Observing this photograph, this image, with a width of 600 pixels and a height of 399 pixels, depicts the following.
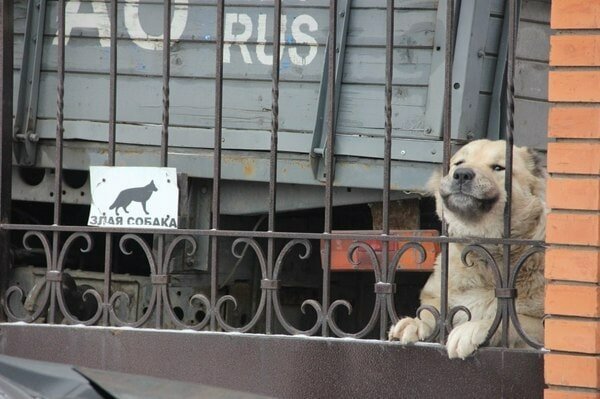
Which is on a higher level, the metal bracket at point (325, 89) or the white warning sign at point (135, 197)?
the metal bracket at point (325, 89)

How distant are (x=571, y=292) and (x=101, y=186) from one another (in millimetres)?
2114

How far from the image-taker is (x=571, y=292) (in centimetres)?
397

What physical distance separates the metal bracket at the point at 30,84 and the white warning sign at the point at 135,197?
4.56ft

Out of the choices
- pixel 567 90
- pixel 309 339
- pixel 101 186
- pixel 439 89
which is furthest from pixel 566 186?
pixel 101 186

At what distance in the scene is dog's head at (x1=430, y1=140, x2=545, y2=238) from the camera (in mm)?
4812

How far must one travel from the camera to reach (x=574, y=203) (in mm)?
3975

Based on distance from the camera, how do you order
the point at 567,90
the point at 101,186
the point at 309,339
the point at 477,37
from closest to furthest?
1. the point at 567,90
2. the point at 309,339
3. the point at 101,186
4. the point at 477,37

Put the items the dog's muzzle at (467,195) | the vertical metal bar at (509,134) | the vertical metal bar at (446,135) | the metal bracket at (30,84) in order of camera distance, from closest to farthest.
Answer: the vertical metal bar at (509,134) < the vertical metal bar at (446,135) < the dog's muzzle at (467,195) < the metal bracket at (30,84)

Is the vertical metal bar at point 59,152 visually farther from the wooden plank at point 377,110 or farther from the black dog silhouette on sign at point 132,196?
the wooden plank at point 377,110

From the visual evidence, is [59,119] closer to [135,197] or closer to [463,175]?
[135,197]

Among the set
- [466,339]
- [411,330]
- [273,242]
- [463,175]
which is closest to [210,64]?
[273,242]

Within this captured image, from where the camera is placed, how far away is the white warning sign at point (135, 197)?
4855 mm

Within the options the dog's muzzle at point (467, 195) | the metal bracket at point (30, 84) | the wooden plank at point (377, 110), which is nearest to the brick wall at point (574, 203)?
the dog's muzzle at point (467, 195)

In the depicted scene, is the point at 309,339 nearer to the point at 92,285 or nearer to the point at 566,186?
the point at 566,186
